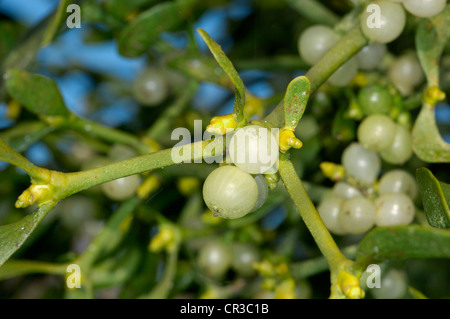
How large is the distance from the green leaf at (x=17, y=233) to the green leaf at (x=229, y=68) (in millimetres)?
193

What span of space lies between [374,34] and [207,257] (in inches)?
14.8

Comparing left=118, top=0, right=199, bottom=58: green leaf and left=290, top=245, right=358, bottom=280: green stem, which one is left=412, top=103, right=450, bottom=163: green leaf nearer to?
left=290, top=245, right=358, bottom=280: green stem

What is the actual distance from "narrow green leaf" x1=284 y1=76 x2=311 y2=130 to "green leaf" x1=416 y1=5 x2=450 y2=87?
8.7 inches

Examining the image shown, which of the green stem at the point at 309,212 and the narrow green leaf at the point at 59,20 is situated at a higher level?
the narrow green leaf at the point at 59,20

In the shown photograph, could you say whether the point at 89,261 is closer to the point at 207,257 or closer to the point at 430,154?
the point at 207,257

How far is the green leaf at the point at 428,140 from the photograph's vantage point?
602 mm

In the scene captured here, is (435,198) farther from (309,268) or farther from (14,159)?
(14,159)

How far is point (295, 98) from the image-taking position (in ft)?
1.57

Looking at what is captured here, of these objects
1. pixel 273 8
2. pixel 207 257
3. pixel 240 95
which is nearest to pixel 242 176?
pixel 240 95

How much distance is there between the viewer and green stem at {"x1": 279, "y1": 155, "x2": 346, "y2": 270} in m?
0.49

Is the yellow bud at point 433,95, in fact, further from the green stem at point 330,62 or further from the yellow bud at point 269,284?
the yellow bud at point 269,284

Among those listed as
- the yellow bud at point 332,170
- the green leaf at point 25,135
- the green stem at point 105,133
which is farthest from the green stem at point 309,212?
the green leaf at point 25,135
